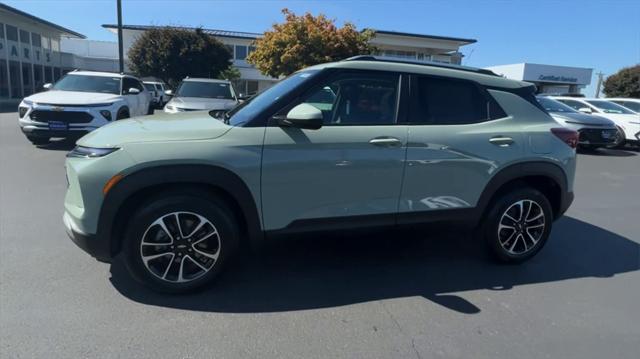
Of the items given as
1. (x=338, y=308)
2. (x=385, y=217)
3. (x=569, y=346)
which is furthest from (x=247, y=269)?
(x=569, y=346)

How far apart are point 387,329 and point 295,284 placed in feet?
3.03

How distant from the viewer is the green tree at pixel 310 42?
25.2 m

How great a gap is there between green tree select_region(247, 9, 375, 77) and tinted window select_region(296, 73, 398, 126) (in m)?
21.9

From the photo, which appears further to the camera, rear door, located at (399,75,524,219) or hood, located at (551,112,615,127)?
hood, located at (551,112,615,127)

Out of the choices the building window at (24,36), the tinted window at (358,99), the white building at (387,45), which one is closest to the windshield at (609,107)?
the tinted window at (358,99)

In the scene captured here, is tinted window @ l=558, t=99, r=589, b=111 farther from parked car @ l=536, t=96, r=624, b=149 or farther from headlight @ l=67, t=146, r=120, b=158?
headlight @ l=67, t=146, r=120, b=158

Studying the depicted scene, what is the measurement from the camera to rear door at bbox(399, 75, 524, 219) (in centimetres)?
368

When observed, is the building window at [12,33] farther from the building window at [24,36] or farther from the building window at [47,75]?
Result: the building window at [47,75]

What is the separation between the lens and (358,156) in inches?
136

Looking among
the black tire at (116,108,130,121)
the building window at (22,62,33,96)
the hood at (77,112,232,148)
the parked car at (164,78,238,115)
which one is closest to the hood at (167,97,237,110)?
the parked car at (164,78,238,115)

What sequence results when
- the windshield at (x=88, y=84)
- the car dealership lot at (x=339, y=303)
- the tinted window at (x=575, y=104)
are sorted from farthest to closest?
the tinted window at (x=575, y=104) → the windshield at (x=88, y=84) → the car dealership lot at (x=339, y=303)

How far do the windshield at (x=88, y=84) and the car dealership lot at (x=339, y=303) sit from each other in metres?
6.02

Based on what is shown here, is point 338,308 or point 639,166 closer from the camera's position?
point 338,308

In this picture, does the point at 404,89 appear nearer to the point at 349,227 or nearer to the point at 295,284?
the point at 349,227
